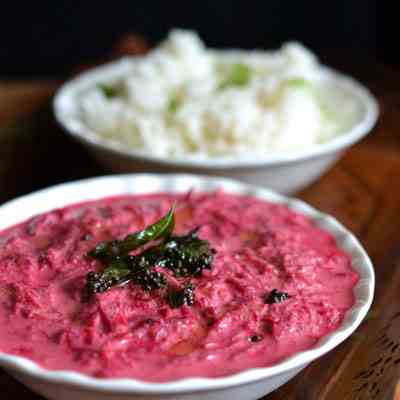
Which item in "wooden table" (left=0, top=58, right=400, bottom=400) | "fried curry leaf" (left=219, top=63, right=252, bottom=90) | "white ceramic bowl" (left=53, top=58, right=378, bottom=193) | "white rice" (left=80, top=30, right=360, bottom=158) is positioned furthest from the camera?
"fried curry leaf" (left=219, top=63, right=252, bottom=90)

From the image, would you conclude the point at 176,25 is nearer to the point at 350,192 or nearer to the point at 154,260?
the point at 350,192

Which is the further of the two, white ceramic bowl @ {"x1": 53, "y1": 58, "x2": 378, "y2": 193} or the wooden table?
white ceramic bowl @ {"x1": 53, "y1": 58, "x2": 378, "y2": 193}

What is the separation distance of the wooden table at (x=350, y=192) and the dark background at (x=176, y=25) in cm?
190

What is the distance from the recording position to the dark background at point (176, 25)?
746cm

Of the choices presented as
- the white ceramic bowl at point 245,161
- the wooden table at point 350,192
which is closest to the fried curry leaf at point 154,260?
the wooden table at point 350,192

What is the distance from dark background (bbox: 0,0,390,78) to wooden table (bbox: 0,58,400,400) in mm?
1897

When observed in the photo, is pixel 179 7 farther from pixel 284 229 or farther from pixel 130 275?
pixel 130 275

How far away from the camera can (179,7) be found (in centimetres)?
757

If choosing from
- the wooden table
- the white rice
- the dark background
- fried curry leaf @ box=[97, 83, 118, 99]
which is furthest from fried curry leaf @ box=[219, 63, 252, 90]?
the dark background

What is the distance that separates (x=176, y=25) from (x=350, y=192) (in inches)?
156

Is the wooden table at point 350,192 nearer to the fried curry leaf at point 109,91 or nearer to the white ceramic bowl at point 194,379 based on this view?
the white ceramic bowl at point 194,379

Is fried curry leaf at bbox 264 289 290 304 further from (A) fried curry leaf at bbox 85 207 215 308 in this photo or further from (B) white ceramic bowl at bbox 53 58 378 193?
(B) white ceramic bowl at bbox 53 58 378 193

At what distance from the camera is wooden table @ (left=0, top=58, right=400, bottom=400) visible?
2.70 metres

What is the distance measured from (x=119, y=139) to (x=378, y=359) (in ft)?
6.61
